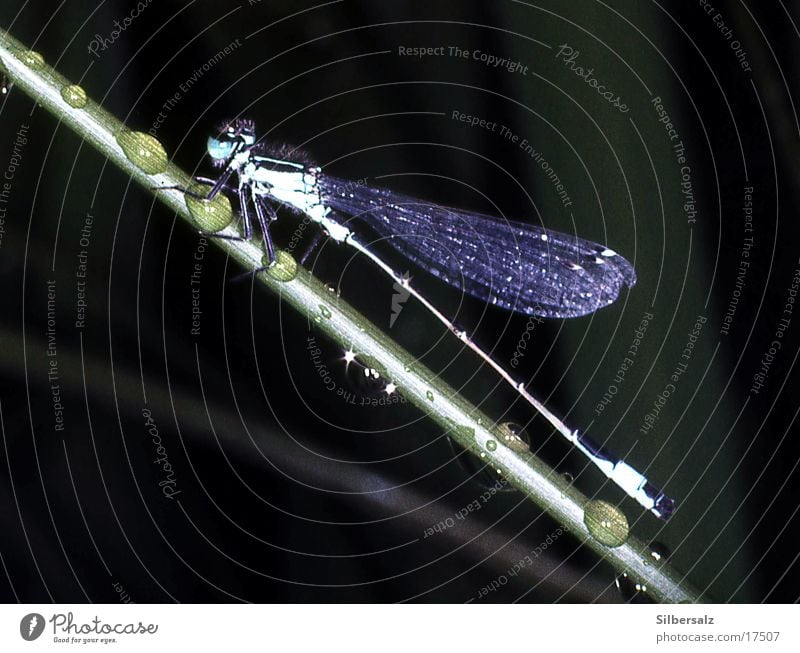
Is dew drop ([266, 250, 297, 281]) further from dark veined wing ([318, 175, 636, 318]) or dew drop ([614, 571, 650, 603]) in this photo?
dew drop ([614, 571, 650, 603])

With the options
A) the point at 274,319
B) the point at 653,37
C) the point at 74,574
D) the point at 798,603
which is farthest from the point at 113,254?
the point at 798,603

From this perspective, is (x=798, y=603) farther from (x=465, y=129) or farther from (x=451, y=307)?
(x=465, y=129)

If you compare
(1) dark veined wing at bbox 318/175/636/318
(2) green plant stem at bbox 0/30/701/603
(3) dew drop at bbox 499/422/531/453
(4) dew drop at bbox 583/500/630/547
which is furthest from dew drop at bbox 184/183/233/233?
(4) dew drop at bbox 583/500/630/547

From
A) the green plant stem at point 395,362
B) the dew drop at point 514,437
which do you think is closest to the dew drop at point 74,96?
the green plant stem at point 395,362

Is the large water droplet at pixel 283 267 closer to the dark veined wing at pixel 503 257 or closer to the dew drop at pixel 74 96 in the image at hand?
the dark veined wing at pixel 503 257

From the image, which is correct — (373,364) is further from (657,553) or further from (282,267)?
(657,553)

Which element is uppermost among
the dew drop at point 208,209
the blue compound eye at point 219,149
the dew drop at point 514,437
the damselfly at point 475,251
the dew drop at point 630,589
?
the damselfly at point 475,251
